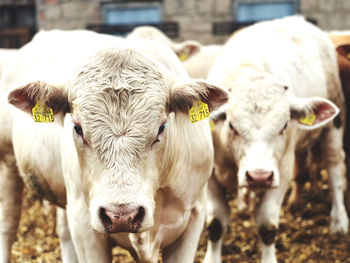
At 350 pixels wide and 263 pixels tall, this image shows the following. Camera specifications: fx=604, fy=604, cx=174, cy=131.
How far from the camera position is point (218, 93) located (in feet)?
9.21

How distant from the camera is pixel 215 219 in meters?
4.62

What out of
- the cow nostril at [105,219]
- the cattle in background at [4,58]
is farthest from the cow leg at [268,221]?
the cattle in background at [4,58]

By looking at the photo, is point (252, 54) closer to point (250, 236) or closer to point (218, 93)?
point (250, 236)

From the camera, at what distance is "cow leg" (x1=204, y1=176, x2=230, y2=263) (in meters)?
4.57

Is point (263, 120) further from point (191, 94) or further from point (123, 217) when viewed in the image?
point (123, 217)

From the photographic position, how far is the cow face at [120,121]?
7.89 feet

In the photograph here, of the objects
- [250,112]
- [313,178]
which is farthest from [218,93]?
[313,178]

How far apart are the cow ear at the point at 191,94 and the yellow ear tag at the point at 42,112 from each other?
565 mm

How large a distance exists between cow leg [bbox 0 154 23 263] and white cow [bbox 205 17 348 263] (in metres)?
1.45

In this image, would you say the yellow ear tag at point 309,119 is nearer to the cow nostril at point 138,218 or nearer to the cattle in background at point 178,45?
the cow nostril at point 138,218

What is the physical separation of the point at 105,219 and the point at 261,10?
9497 mm

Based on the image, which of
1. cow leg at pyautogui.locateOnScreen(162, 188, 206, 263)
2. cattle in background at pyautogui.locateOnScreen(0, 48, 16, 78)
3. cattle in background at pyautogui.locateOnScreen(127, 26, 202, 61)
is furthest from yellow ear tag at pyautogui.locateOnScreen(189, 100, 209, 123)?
cattle in background at pyautogui.locateOnScreen(127, 26, 202, 61)

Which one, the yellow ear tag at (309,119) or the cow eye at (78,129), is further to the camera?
the yellow ear tag at (309,119)

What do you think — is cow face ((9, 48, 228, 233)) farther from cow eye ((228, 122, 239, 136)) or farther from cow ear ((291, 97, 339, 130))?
cow ear ((291, 97, 339, 130))
